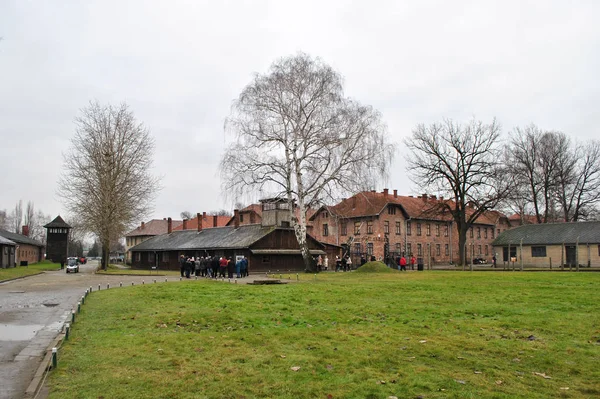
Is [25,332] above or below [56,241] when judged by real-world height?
below

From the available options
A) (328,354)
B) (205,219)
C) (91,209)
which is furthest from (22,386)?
(205,219)

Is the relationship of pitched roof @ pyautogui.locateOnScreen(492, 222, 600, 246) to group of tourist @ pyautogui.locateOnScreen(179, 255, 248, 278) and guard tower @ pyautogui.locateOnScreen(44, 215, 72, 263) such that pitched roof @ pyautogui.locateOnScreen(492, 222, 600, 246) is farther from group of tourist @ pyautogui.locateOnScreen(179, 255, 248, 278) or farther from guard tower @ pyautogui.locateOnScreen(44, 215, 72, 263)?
guard tower @ pyautogui.locateOnScreen(44, 215, 72, 263)

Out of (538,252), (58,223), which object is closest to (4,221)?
(58,223)

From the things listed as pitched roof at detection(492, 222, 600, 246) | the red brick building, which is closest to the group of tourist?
the red brick building

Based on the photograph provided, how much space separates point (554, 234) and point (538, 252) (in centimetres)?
244

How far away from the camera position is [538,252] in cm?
5034

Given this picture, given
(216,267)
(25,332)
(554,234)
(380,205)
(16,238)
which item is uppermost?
(380,205)

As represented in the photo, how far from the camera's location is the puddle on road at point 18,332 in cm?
1145

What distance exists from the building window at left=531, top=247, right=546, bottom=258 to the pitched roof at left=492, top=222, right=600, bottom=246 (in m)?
0.68

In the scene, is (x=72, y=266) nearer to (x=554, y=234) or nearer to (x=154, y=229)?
(x=554, y=234)

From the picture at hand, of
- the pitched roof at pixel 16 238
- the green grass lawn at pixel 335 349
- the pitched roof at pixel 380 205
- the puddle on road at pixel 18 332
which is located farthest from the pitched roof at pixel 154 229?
the puddle on road at pixel 18 332

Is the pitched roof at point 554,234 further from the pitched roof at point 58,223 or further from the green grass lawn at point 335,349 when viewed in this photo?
the pitched roof at point 58,223

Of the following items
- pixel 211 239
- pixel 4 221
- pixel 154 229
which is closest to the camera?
pixel 211 239

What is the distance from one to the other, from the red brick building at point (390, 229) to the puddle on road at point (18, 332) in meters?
46.1
